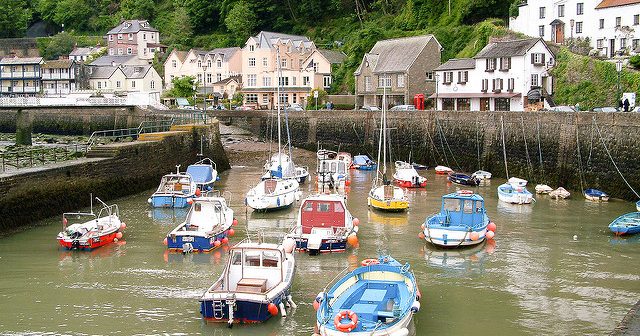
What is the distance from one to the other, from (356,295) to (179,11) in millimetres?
94895

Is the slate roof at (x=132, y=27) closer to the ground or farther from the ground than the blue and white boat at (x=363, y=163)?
farther from the ground

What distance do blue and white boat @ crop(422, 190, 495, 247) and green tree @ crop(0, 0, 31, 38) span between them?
358 ft

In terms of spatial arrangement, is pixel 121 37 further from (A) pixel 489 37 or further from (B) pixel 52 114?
(A) pixel 489 37

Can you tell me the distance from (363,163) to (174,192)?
1904 centimetres

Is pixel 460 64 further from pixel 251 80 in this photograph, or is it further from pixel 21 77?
pixel 21 77

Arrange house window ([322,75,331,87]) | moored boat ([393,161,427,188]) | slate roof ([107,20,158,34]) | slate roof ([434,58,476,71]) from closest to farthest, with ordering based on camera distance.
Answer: moored boat ([393,161,427,188])
slate roof ([434,58,476,71])
house window ([322,75,331,87])
slate roof ([107,20,158,34])

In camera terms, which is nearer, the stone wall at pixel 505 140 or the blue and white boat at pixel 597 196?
the blue and white boat at pixel 597 196

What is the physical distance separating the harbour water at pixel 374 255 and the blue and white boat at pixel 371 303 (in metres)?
0.79

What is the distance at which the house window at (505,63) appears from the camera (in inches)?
2095

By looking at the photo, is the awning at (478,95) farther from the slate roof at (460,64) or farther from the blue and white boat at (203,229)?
the blue and white boat at (203,229)

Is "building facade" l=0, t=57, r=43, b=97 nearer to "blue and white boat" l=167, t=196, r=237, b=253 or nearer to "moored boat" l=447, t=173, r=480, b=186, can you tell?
"moored boat" l=447, t=173, r=480, b=186

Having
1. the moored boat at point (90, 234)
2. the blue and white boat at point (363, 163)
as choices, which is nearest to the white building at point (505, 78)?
the blue and white boat at point (363, 163)

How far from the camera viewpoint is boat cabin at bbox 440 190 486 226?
89.4 ft

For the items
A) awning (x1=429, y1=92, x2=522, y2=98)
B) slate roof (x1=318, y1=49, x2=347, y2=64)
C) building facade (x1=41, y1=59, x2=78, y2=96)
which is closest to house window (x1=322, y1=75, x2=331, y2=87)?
slate roof (x1=318, y1=49, x2=347, y2=64)
